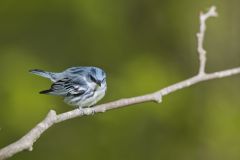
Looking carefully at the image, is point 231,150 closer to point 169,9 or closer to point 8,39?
point 169,9

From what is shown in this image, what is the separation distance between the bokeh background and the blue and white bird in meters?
2.00

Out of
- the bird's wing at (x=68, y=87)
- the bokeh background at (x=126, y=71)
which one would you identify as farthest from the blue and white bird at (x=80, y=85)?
the bokeh background at (x=126, y=71)

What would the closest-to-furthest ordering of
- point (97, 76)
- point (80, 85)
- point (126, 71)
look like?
point (97, 76) → point (80, 85) → point (126, 71)

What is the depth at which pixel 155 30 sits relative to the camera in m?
6.18

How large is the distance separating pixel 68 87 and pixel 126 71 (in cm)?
258

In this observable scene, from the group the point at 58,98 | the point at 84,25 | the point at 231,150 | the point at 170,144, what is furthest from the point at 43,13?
the point at 231,150

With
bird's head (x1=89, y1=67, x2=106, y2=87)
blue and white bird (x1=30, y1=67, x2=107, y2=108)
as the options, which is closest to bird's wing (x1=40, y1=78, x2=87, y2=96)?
blue and white bird (x1=30, y1=67, x2=107, y2=108)

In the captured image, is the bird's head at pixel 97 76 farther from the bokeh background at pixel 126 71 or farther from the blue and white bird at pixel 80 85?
the bokeh background at pixel 126 71

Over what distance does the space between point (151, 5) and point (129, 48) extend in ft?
1.37

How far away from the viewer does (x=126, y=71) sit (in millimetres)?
5859

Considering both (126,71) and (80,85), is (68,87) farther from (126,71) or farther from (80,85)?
(126,71)

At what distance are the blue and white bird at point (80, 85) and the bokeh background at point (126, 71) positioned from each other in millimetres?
2003

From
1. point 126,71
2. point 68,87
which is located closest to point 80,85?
point 68,87

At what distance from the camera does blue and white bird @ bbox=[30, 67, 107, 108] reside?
10.6ft
